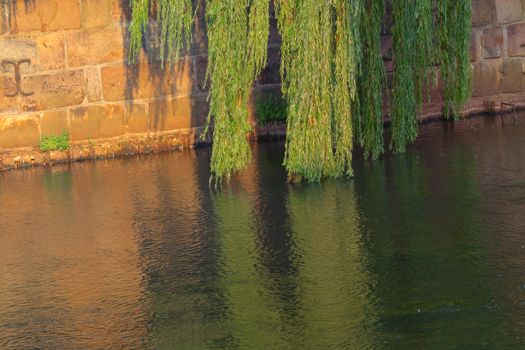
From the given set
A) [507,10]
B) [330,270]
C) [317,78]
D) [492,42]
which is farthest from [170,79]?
[330,270]

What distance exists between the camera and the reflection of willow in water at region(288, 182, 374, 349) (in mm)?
8195

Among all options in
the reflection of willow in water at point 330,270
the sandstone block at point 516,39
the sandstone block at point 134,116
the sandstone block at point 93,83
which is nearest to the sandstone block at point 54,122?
the sandstone block at point 93,83

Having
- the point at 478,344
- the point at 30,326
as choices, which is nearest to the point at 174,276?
the point at 30,326

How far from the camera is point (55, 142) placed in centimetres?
1636

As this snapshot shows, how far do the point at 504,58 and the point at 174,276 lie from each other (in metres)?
9.30

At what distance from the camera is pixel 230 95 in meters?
13.2

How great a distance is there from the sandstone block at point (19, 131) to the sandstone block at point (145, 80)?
39.1 inches

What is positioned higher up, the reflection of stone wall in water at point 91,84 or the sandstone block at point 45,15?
the sandstone block at point 45,15

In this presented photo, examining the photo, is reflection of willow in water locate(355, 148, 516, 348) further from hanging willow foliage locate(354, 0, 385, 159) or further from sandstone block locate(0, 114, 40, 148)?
sandstone block locate(0, 114, 40, 148)

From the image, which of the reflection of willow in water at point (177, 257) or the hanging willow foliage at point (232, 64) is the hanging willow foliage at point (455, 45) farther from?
the reflection of willow in water at point (177, 257)

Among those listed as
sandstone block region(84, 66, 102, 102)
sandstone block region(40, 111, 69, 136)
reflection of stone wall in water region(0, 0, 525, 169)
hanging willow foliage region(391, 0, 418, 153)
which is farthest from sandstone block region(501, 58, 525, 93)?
sandstone block region(40, 111, 69, 136)

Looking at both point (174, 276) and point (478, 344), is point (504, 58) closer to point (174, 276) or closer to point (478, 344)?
point (174, 276)

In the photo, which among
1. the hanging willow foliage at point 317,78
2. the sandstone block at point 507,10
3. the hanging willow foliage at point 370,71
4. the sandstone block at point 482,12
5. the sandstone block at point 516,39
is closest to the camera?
the hanging willow foliage at point 317,78

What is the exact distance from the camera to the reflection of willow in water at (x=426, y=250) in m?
8.21
